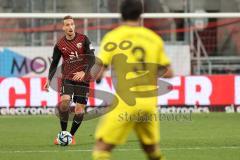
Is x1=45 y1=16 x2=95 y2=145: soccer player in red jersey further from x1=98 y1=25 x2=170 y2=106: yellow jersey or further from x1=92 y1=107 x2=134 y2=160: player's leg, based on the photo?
x1=92 y1=107 x2=134 y2=160: player's leg

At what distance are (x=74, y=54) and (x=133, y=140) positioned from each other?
1.97 m

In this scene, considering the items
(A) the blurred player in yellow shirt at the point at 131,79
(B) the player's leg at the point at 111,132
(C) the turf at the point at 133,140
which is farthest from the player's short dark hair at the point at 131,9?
(C) the turf at the point at 133,140

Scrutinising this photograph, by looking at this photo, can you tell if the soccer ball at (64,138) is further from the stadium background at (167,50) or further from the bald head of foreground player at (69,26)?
the stadium background at (167,50)

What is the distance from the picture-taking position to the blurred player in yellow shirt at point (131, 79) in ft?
24.9

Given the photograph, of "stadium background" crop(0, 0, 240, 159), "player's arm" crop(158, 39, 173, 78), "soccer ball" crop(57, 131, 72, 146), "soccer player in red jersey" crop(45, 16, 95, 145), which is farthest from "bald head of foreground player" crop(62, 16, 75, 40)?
"player's arm" crop(158, 39, 173, 78)

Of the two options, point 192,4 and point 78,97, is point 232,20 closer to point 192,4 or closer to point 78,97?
point 192,4

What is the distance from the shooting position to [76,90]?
1319cm

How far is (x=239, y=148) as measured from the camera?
1220cm

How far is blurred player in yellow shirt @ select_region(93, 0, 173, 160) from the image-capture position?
7594mm

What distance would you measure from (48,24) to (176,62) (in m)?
4.34

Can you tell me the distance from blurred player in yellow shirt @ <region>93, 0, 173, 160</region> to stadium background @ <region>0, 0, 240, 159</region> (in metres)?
7.56

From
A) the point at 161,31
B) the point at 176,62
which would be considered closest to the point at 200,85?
the point at 176,62

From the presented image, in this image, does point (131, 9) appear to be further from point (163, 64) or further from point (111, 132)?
point (111, 132)

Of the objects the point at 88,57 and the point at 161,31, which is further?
the point at 161,31
